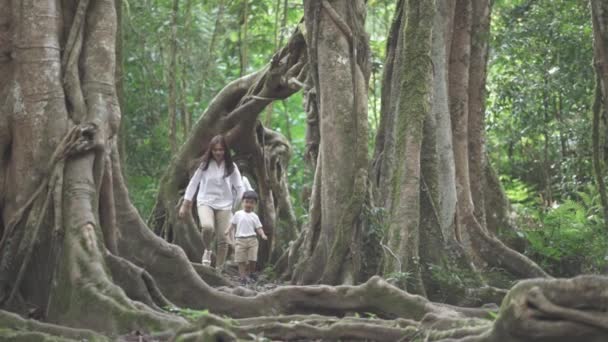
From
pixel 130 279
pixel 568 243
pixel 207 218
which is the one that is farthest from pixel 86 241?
pixel 568 243

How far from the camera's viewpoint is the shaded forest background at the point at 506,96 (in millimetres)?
→ 14227

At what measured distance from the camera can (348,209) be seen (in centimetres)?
1081

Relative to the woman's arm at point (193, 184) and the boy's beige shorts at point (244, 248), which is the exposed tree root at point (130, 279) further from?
the boy's beige shorts at point (244, 248)

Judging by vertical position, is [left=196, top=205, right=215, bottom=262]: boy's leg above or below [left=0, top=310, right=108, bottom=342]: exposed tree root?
above

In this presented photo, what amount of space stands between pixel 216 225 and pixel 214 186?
0.61 metres

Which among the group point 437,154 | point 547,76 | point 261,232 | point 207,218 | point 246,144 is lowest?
point 261,232

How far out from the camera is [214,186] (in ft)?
43.1

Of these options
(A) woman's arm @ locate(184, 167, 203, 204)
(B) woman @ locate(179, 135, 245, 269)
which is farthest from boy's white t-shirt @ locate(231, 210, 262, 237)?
(A) woman's arm @ locate(184, 167, 203, 204)

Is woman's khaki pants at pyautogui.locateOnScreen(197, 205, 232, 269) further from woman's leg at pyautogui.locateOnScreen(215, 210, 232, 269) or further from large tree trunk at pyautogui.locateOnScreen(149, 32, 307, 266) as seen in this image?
large tree trunk at pyautogui.locateOnScreen(149, 32, 307, 266)

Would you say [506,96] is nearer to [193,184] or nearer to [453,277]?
[193,184]

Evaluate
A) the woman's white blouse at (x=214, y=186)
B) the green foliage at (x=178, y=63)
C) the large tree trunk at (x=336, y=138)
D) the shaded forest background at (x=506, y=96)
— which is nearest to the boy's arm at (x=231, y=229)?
the woman's white blouse at (x=214, y=186)

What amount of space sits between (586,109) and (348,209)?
7796 millimetres

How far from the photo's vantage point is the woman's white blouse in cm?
1312

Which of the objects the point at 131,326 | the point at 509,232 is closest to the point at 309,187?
the point at 509,232
